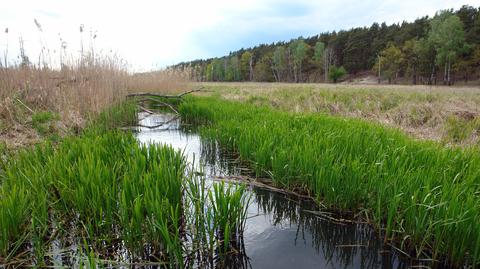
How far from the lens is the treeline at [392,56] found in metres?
42.3

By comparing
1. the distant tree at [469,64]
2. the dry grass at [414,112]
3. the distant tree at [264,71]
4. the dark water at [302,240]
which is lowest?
the dark water at [302,240]

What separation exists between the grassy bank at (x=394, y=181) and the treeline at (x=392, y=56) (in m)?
15.1

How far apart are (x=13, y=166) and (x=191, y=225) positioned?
201 cm

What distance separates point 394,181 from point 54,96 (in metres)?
7.79

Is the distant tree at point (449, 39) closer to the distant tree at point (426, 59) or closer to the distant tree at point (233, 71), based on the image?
the distant tree at point (426, 59)

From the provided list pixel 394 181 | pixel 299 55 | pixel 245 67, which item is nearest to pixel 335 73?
pixel 299 55

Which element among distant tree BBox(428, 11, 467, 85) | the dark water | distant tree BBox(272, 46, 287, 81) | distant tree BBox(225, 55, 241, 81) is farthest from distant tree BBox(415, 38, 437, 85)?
the dark water

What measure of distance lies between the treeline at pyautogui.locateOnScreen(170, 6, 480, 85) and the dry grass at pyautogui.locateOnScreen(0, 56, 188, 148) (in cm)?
1006

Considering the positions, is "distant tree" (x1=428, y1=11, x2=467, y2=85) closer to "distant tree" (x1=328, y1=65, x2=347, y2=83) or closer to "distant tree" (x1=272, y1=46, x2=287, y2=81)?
"distant tree" (x1=328, y1=65, x2=347, y2=83)

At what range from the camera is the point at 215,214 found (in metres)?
2.14

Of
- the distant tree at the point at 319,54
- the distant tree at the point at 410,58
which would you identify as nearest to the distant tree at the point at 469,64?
the distant tree at the point at 410,58

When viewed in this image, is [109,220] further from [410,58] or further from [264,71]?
[264,71]

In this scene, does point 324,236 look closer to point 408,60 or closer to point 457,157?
point 457,157

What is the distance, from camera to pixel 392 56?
159ft
